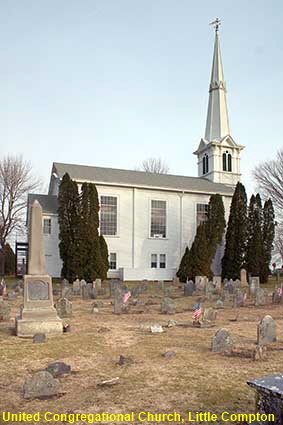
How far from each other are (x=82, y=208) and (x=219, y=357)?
22163mm

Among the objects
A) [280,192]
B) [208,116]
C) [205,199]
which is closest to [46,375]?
[205,199]

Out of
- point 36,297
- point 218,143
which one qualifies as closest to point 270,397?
point 36,297

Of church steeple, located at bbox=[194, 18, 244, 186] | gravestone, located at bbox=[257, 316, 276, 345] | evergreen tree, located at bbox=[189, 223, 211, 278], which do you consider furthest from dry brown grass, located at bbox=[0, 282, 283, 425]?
church steeple, located at bbox=[194, 18, 244, 186]

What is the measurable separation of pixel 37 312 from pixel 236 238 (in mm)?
23633

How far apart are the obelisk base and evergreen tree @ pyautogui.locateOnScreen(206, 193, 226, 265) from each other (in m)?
21.6

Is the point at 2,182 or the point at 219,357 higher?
the point at 2,182

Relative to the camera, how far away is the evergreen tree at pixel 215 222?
3095 centimetres

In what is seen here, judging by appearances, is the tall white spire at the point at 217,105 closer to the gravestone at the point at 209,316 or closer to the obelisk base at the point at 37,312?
the gravestone at the point at 209,316

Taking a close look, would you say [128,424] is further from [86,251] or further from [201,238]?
[201,238]

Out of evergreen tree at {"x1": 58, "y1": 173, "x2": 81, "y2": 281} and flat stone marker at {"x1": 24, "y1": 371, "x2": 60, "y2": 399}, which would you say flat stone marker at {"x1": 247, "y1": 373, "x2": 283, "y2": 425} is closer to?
flat stone marker at {"x1": 24, "y1": 371, "x2": 60, "y2": 399}

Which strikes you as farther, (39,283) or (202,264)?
(202,264)

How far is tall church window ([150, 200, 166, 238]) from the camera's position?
3288 cm

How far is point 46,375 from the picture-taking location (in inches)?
212

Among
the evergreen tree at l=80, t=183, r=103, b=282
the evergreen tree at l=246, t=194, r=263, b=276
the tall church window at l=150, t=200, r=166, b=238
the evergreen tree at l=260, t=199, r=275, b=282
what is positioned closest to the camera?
the evergreen tree at l=80, t=183, r=103, b=282
